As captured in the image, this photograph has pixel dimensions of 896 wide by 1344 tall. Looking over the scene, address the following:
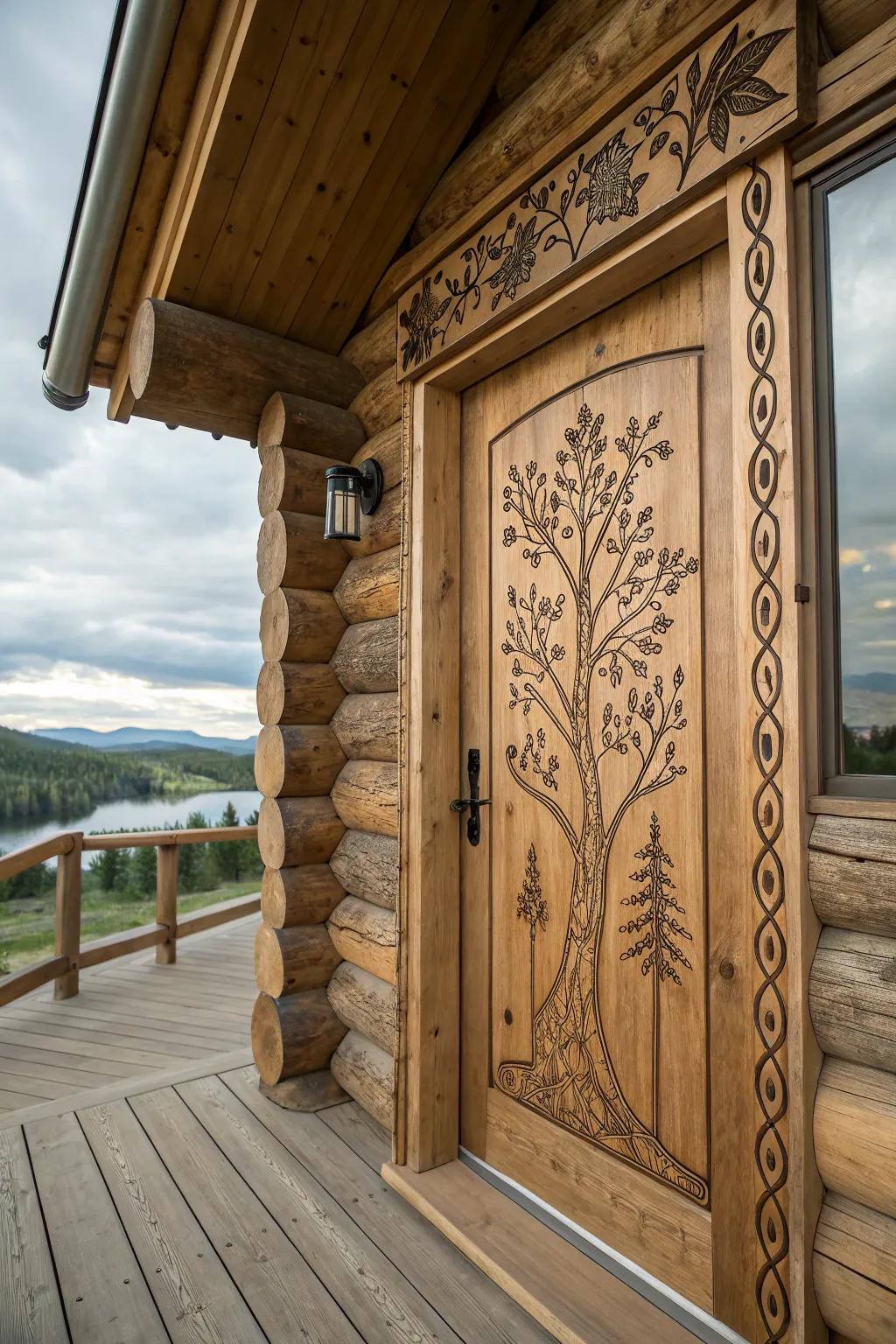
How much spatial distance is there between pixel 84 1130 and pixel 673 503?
2.79 meters

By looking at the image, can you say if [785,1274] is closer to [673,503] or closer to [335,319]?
[673,503]

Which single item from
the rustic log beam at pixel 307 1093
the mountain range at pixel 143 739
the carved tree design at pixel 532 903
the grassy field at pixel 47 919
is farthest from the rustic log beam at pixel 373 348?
the mountain range at pixel 143 739

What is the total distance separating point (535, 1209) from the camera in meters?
1.97

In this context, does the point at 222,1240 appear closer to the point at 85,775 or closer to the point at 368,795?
the point at 368,795

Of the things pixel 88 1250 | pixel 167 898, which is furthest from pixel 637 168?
pixel 167 898

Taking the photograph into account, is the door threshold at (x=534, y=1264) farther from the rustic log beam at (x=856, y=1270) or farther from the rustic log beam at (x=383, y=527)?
the rustic log beam at (x=383, y=527)

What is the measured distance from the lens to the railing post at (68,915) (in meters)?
4.03

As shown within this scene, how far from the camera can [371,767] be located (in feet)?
8.98

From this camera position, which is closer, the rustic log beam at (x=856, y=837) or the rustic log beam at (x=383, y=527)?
the rustic log beam at (x=856, y=837)

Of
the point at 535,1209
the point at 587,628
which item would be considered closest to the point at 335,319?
the point at 587,628

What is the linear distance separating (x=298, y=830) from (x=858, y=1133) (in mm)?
2081

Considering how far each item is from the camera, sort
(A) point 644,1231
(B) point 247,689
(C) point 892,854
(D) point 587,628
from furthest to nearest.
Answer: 1. (B) point 247,689
2. (D) point 587,628
3. (A) point 644,1231
4. (C) point 892,854

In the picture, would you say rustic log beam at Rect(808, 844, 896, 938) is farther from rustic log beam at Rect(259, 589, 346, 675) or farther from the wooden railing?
the wooden railing

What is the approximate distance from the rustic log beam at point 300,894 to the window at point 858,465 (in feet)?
6.87
